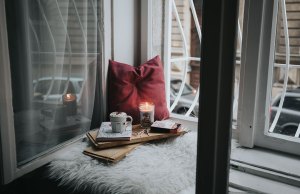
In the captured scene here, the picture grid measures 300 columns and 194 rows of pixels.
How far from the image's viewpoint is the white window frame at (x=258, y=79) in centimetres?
149

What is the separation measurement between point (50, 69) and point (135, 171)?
23.1 inches

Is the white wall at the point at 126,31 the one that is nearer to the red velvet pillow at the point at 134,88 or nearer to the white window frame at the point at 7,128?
the red velvet pillow at the point at 134,88

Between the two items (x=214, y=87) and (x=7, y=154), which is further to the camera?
(x=7, y=154)

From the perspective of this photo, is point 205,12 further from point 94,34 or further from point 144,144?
point 94,34

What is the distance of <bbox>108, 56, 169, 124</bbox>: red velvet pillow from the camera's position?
5.87 feet

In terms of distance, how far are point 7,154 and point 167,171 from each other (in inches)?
25.0

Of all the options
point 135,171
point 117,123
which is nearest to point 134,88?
point 117,123

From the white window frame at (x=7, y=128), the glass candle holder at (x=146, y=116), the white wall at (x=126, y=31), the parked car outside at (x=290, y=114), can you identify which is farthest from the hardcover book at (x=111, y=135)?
the parked car outside at (x=290, y=114)

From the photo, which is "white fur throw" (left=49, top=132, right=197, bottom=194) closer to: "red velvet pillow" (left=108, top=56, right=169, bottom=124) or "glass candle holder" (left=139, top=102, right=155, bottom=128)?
"glass candle holder" (left=139, top=102, right=155, bottom=128)

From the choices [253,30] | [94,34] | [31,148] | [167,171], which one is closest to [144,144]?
[167,171]

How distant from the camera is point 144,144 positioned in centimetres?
157

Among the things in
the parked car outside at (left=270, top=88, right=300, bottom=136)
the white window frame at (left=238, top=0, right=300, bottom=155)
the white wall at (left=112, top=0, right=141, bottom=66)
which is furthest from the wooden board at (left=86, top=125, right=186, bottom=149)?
the parked car outside at (left=270, top=88, right=300, bottom=136)

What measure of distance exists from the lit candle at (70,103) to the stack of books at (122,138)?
0.14 meters

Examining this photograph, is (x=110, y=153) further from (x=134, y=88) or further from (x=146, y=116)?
(x=134, y=88)
